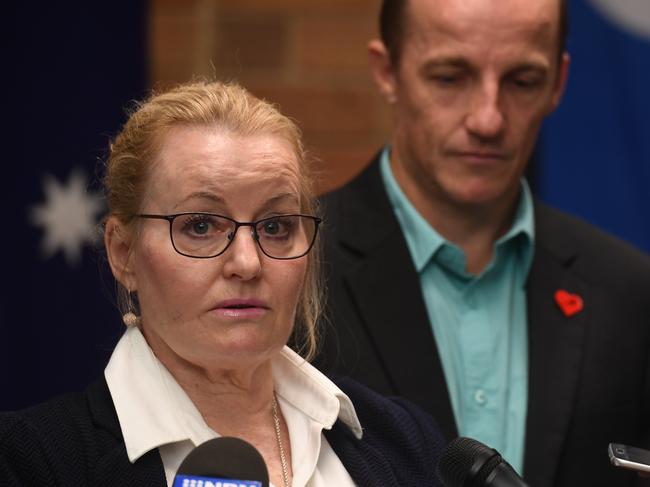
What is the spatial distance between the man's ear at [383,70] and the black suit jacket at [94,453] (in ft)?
3.28

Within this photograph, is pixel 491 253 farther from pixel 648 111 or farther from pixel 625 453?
pixel 625 453

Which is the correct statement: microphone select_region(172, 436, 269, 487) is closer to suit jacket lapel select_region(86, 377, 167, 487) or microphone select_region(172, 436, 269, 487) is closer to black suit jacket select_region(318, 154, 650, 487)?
suit jacket lapel select_region(86, 377, 167, 487)

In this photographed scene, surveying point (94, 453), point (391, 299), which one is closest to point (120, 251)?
point (94, 453)

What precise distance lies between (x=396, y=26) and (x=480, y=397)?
0.81m

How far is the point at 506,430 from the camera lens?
99.0 inches

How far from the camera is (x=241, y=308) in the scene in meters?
1.73

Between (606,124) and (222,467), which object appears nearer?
(222,467)

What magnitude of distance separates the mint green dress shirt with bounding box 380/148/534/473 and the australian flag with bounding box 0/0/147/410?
878 mm

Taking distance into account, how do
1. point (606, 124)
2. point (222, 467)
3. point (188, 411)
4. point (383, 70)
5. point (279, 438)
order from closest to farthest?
point (222, 467), point (188, 411), point (279, 438), point (383, 70), point (606, 124)

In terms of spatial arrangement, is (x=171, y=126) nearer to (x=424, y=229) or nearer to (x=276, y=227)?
(x=276, y=227)

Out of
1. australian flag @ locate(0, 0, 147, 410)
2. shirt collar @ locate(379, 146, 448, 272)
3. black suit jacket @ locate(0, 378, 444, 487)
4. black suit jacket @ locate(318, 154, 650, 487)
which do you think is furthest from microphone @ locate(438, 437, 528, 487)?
australian flag @ locate(0, 0, 147, 410)

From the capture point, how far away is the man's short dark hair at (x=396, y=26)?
8.75ft

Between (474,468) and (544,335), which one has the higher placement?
(474,468)

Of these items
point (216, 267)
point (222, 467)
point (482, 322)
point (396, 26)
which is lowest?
point (482, 322)
